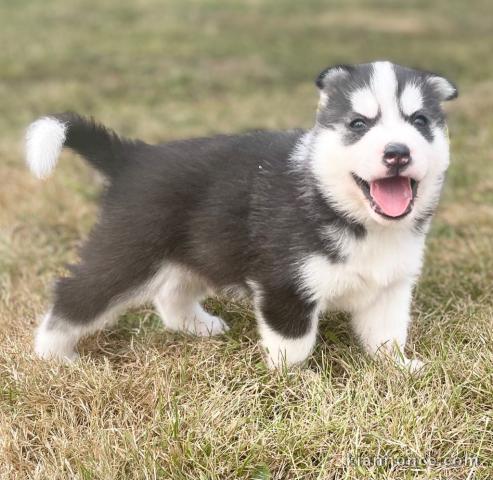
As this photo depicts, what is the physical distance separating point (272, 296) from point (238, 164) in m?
0.67

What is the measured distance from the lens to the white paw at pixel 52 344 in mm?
3613

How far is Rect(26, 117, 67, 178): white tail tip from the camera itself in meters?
3.32

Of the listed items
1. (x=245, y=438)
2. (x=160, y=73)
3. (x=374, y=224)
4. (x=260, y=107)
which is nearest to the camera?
(x=245, y=438)

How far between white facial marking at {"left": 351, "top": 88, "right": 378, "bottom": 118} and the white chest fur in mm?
527

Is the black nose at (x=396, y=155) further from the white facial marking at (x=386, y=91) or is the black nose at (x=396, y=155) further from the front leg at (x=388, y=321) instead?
the front leg at (x=388, y=321)

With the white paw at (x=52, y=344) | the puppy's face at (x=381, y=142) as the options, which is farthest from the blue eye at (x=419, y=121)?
the white paw at (x=52, y=344)

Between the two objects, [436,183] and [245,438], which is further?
[436,183]

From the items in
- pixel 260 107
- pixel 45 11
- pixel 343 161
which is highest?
pixel 343 161

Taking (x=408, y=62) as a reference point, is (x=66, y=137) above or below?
above

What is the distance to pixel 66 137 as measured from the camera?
11.6ft

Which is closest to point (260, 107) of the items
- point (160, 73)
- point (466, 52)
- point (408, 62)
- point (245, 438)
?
point (160, 73)

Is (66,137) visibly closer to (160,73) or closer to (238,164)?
(238,164)

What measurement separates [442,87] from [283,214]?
90 cm

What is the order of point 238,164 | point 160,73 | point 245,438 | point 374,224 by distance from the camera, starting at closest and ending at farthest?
point 245,438
point 374,224
point 238,164
point 160,73
